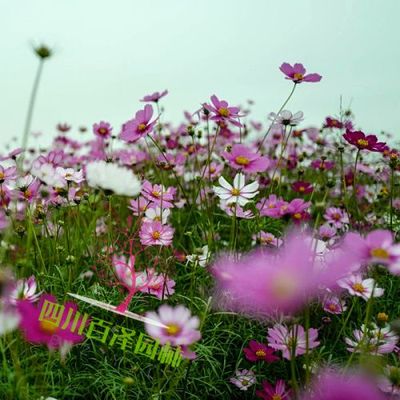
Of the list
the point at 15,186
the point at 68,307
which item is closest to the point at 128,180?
the point at 68,307

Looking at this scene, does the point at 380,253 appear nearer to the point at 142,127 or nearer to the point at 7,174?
the point at 142,127

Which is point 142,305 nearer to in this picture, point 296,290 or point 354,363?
point 354,363

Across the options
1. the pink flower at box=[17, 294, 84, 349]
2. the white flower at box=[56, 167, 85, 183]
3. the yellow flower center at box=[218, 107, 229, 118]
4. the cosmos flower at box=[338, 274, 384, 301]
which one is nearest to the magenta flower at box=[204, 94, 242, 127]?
the yellow flower center at box=[218, 107, 229, 118]

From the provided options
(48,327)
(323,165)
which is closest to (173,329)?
(48,327)

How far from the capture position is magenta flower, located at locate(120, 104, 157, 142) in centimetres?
119

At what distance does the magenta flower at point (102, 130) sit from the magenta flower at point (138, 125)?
28.0 inches

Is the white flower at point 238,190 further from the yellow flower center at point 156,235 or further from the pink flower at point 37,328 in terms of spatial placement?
the pink flower at point 37,328

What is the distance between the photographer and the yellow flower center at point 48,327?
2.26 feet

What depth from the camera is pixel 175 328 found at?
2.41 feet

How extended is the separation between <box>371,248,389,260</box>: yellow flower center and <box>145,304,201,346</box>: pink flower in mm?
251

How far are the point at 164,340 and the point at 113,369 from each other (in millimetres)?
281

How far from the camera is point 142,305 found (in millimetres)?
1112

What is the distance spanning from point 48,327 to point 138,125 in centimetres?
63

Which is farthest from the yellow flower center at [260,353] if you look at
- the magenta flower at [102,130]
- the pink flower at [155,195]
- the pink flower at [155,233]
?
the magenta flower at [102,130]
